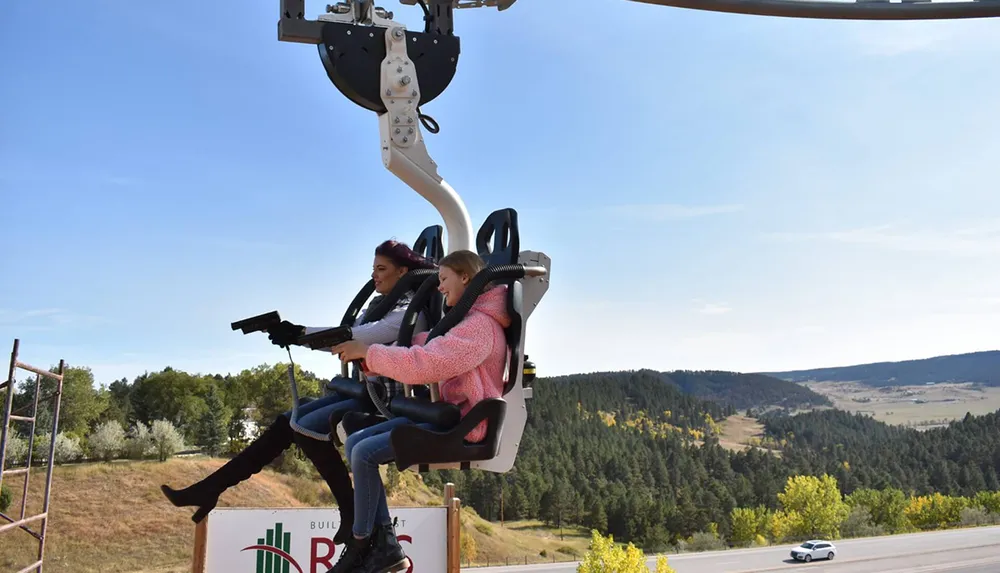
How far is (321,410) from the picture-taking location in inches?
162

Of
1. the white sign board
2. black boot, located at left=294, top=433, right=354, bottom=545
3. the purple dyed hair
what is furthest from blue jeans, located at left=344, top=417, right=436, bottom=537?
the white sign board

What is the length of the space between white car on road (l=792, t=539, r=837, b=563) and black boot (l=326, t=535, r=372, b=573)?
62027mm

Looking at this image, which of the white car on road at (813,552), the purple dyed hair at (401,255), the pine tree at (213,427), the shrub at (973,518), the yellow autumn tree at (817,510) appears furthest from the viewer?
the shrub at (973,518)

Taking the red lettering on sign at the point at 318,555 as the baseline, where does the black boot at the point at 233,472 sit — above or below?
above

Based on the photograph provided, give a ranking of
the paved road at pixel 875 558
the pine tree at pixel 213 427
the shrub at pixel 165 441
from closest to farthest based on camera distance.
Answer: the shrub at pixel 165 441 → the pine tree at pixel 213 427 → the paved road at pixel 875 558

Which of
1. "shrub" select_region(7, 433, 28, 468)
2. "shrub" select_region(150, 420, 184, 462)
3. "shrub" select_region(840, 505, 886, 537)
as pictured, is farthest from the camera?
"shrub" select_region(840, 505, 886, 537)

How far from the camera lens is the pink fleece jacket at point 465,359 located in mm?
3453

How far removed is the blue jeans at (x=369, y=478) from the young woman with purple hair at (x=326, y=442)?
0.41m

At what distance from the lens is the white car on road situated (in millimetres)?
59312

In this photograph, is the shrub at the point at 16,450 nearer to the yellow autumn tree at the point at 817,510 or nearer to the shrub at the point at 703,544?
the shrub at the point at 703,544

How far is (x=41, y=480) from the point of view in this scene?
131 ft

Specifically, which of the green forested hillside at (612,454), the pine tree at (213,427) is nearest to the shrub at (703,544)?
the green forested hillside at (612,454)

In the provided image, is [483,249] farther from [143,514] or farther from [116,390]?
[116,390]

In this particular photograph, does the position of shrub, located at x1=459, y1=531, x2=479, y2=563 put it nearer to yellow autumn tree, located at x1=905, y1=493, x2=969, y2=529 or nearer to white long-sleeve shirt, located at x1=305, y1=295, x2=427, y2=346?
white long-sleeve shirt, located at x1=305, y1=295, x2=427, y2=346
